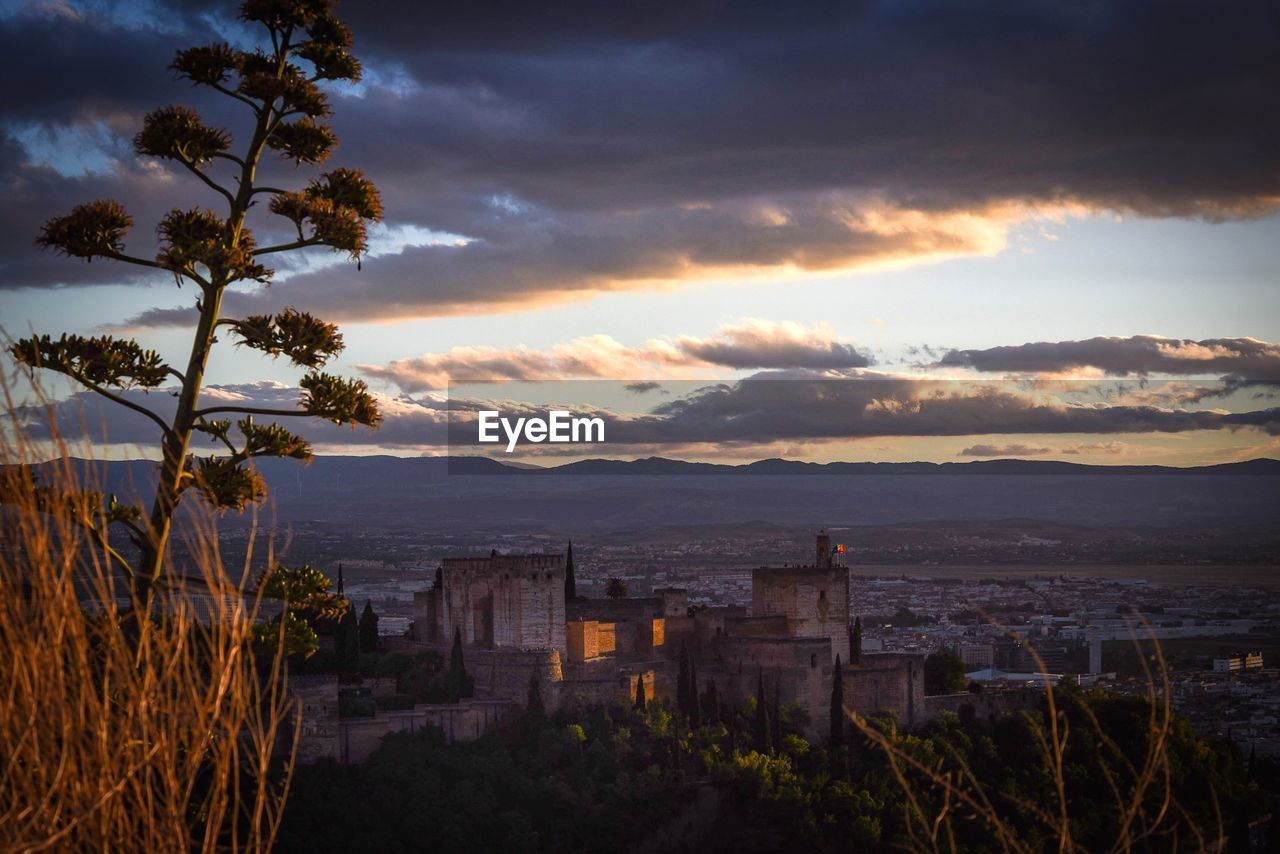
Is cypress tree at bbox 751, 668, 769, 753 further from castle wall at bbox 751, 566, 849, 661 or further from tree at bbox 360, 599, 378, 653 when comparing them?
tree at bbox 360, 599, 378, 653

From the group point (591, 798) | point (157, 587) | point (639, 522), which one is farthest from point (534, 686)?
point (639, 522)

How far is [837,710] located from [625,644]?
5.37 m

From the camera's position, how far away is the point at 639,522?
118 metres

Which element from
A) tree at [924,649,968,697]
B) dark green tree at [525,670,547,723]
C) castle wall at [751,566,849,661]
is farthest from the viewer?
tree at [924,649,968,697]

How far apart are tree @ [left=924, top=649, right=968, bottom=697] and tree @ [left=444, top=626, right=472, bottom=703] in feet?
43.0

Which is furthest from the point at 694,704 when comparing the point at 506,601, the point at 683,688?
the point at 506,601

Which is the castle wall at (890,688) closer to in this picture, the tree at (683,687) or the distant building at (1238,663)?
the tree at (683,687)

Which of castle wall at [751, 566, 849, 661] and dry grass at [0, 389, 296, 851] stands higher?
dry grass at [0, 389, 296, 851]

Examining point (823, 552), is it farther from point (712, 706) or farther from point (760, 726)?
point (760, 726)

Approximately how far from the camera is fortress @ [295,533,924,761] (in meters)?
36.0

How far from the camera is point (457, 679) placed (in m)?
36.8

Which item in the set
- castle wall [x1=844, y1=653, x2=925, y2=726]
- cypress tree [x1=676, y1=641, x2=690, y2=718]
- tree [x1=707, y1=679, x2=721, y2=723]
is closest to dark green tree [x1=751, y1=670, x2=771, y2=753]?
tree [x1=707, y1=679, x2=721, y2=723]

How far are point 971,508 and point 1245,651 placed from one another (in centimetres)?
4851

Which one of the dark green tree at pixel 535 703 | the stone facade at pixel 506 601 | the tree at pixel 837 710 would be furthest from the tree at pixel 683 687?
the dark green tree at pixel 535 703
